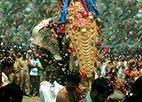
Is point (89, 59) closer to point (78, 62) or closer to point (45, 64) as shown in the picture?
point (78, 62)

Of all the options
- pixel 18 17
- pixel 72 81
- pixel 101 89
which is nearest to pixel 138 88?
pixel 101 89

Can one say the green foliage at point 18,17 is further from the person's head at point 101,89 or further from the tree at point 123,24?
the person's head at point 101,89

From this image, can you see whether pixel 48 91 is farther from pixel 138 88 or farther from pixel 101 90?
pixel 138 88

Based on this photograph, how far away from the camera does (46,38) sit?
901cm

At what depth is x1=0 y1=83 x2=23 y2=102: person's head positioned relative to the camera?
365 centimetres

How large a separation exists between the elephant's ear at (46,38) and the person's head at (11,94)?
493 cm

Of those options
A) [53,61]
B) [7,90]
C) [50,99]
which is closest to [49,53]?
[53,61]

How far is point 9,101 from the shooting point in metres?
A: 3.67

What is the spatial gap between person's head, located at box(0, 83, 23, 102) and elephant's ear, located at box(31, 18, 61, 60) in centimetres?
493

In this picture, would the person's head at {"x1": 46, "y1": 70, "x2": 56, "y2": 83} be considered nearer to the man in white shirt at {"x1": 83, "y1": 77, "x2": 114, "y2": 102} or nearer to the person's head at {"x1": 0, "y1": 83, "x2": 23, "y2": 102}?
the man in white shirt at {"x1": 83, "y1": 77, "x2": 114, "y2": 102}

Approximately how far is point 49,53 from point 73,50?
0.40 meters

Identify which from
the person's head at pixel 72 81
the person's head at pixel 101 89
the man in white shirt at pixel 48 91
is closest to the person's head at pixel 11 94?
the person's head at pixel 101 89

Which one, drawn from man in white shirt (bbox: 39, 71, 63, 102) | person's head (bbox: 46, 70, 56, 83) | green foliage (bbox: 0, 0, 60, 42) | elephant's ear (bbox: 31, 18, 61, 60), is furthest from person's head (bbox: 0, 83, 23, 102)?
green foliage (bbox: 0, 0, 60, 42)

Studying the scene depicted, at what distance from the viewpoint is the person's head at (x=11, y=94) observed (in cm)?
365
